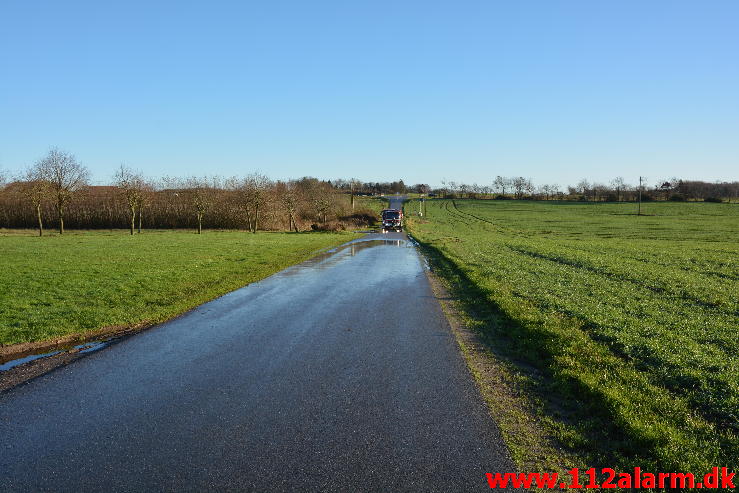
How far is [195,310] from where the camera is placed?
1211 cm

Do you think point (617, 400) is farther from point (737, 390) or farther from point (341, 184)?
point (341, 184)

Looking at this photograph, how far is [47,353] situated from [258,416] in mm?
5478

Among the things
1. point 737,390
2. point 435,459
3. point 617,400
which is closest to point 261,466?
point 435,459

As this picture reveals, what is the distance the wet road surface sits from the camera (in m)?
4.22

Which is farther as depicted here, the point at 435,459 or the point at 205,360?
the point at 205,360

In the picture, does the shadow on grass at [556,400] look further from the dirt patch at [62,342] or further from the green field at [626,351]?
the dirt patch at [62,342]

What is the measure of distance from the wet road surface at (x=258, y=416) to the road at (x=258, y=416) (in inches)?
0.8

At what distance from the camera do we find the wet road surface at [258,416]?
422 cm

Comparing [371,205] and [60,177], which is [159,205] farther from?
[371,205]

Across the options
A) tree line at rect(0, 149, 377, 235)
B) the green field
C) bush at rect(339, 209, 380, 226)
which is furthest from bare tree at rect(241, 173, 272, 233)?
the green field

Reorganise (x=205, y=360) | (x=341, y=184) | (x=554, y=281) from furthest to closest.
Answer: (x=341, y=184) → (x=554, y=281) → (x=205, y=360)

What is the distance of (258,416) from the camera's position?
5.50m

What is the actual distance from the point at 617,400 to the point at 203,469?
497 cm

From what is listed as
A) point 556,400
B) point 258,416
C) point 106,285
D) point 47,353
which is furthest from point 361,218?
point 258,416
